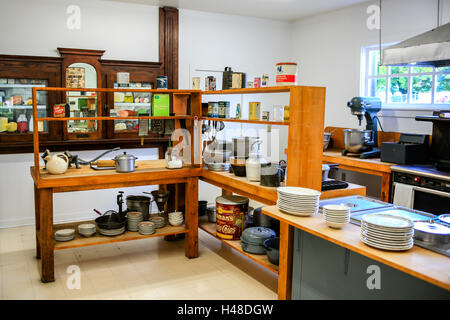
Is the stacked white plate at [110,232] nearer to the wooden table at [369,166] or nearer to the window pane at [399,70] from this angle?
the wooden table at [369,166]

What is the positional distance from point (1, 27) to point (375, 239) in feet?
16.3

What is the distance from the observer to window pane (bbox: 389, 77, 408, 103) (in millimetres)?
5566

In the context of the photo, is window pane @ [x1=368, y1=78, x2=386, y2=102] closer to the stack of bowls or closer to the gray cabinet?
the gray cabinet

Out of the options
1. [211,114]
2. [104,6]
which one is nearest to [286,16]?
[104,6]

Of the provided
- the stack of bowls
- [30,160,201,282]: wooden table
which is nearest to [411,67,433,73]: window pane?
[30,160,201,282]: wooden table

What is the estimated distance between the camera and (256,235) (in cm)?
373

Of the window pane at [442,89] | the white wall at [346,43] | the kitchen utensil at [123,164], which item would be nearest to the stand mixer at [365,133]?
the white wall at [346,43]

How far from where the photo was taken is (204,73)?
21.3ft

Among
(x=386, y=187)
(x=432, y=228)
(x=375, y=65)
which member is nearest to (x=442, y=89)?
(x=375, y=65)

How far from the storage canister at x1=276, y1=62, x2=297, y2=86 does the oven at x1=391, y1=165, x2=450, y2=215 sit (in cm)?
196

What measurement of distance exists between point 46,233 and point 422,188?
3.68 metres

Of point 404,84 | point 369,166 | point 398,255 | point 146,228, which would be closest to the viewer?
point 398,255

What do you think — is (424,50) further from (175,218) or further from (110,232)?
(110,232)
